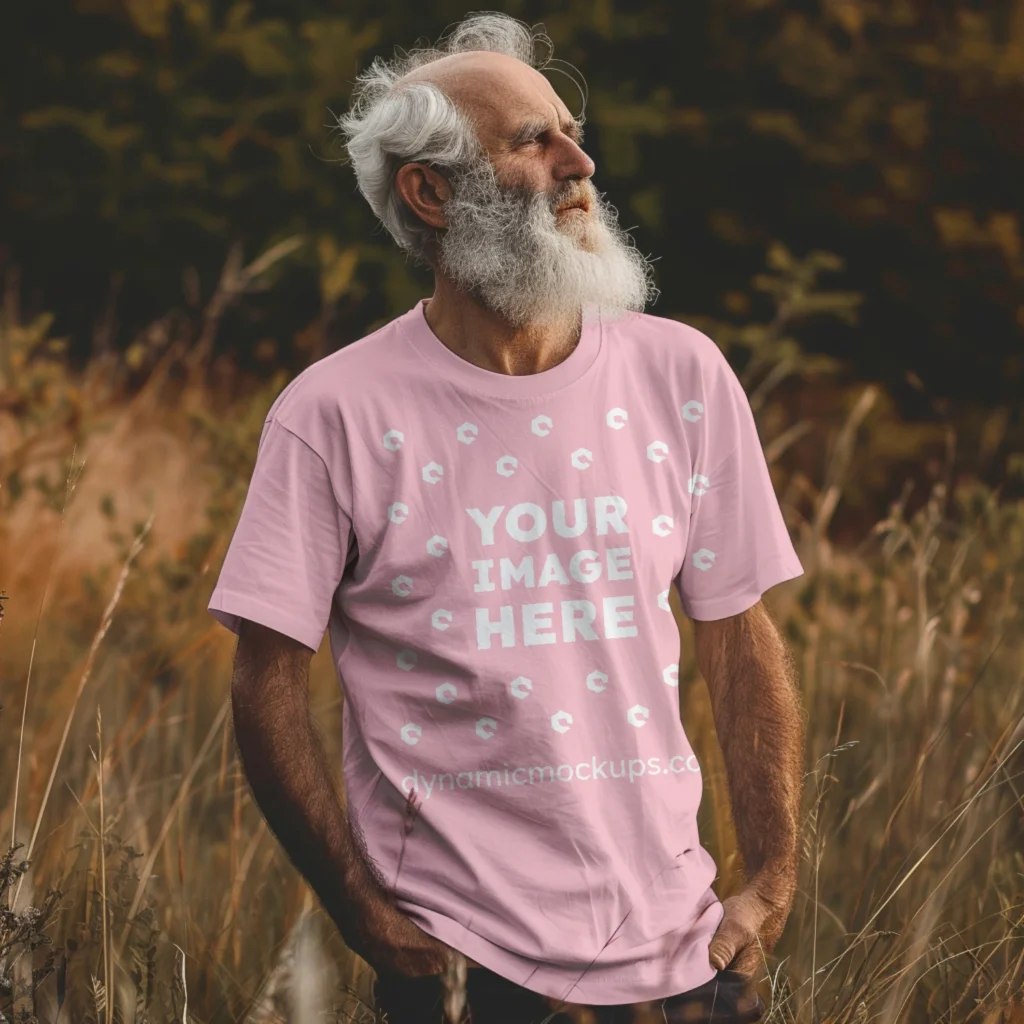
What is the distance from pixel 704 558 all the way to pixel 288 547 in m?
0.57

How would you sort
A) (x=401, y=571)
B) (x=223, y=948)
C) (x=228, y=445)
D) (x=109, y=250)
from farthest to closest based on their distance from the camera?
(x=109, y=250) < (x=228, y=445) < (x=223, y=948) < (x=401, y=571)

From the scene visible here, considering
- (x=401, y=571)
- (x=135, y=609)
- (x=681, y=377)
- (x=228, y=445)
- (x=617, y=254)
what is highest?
(x=617, y=254)

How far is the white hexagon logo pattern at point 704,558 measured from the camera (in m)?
1.99

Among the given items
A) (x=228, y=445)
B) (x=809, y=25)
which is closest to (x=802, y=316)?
(x=809, y=25)

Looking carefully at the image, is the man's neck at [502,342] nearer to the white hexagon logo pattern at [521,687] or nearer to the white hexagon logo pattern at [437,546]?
the white hexagon logo pattern at [437,546]

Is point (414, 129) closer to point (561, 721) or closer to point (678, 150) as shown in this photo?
point (561, 721)

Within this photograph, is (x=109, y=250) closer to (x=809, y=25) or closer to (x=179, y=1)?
(x=179, y=1)

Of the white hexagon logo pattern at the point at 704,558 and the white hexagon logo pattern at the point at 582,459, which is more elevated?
the white hexagon logo pattern at the point at 582,459

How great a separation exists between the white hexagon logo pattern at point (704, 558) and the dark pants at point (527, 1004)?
539 millimetres

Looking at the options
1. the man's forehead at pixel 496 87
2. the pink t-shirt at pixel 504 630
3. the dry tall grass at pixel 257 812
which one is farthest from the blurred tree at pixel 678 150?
the pink t-shirt at pixel 504 630

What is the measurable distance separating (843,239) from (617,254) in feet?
23.5

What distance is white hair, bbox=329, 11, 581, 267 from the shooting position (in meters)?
2.00

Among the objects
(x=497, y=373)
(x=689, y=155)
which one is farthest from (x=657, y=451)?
(x=689, y=155)

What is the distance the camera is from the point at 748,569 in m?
1.98
